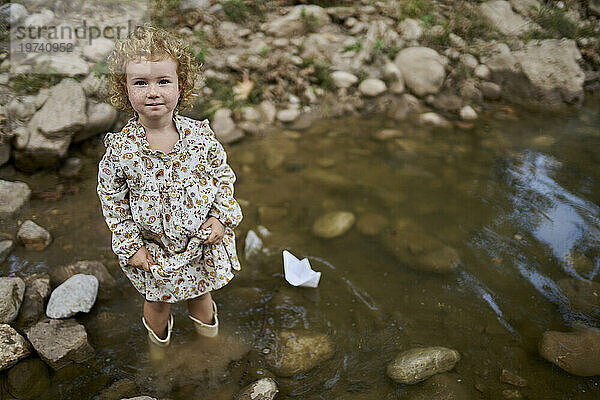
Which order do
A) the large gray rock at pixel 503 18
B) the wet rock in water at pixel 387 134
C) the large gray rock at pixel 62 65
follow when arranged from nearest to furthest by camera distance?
the large gray rock at pixel 62 65 → the wet rock in water at pixel 387 134 → the large gray rock at pixel 503 18

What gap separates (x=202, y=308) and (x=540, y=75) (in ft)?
16.5

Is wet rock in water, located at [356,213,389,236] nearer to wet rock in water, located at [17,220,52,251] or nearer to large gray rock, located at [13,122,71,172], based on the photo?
wet rock in water, located at [17,220,52,251]

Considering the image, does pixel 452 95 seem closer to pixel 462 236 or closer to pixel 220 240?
pixel 462 236

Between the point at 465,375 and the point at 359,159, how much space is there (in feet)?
7.96

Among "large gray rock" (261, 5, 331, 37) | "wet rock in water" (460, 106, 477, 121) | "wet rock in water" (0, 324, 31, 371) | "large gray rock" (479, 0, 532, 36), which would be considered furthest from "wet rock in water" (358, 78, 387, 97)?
"wet rock in water" (0, 324, 31, 371)

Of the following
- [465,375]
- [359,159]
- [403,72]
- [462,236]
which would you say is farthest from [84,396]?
[403,72]

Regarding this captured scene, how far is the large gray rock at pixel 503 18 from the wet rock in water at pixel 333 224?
14.2 ft

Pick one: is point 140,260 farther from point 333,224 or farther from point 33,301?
point 333,224

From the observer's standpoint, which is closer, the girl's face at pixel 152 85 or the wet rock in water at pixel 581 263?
the girl's face at pixel 152 85

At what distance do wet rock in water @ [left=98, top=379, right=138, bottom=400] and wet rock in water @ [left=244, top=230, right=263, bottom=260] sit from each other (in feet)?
3.69

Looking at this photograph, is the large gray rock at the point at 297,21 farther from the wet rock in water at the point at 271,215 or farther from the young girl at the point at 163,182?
the young girl at the point at 163,182

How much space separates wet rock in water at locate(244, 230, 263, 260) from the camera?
10.8ft

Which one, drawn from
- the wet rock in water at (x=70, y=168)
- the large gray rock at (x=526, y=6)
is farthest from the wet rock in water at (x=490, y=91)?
the wet rock in water at (x=70, y=168)

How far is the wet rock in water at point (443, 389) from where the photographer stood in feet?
7.77
